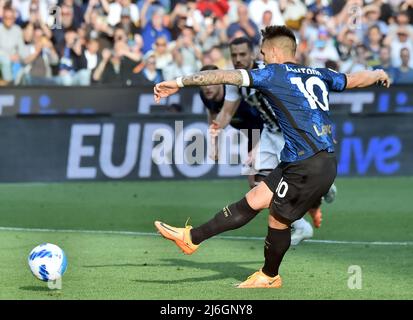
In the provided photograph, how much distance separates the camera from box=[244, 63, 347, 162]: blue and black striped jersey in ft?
30.7

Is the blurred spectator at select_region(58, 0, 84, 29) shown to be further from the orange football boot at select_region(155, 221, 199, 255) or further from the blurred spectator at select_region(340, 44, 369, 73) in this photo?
the orange football boot at select_region(155, 221, 199, 255)

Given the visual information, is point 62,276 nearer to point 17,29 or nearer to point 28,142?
point 28,142

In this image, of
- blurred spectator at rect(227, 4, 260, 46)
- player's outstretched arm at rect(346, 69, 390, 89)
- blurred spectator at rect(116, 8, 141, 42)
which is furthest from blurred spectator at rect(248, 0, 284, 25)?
player's outstretched arm at rect(346, 69, 390, 89)

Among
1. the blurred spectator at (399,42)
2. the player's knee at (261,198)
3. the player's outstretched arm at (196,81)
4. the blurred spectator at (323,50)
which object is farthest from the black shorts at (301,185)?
the blurred spectator at (399,42)

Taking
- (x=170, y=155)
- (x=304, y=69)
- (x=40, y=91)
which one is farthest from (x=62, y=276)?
(x=40, y=91)

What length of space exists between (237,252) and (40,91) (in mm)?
9668

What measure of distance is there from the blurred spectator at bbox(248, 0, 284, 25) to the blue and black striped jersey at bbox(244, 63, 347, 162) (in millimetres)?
14807

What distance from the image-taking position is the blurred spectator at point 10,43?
72.5ft

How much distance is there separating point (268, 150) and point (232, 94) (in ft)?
2.46

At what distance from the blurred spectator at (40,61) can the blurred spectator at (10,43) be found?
7.0 inches

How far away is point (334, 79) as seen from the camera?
9.64 metres

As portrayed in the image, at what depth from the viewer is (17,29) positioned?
891 inches

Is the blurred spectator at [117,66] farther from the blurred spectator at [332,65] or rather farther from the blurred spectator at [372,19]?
the blurred spectator at [372,19]
